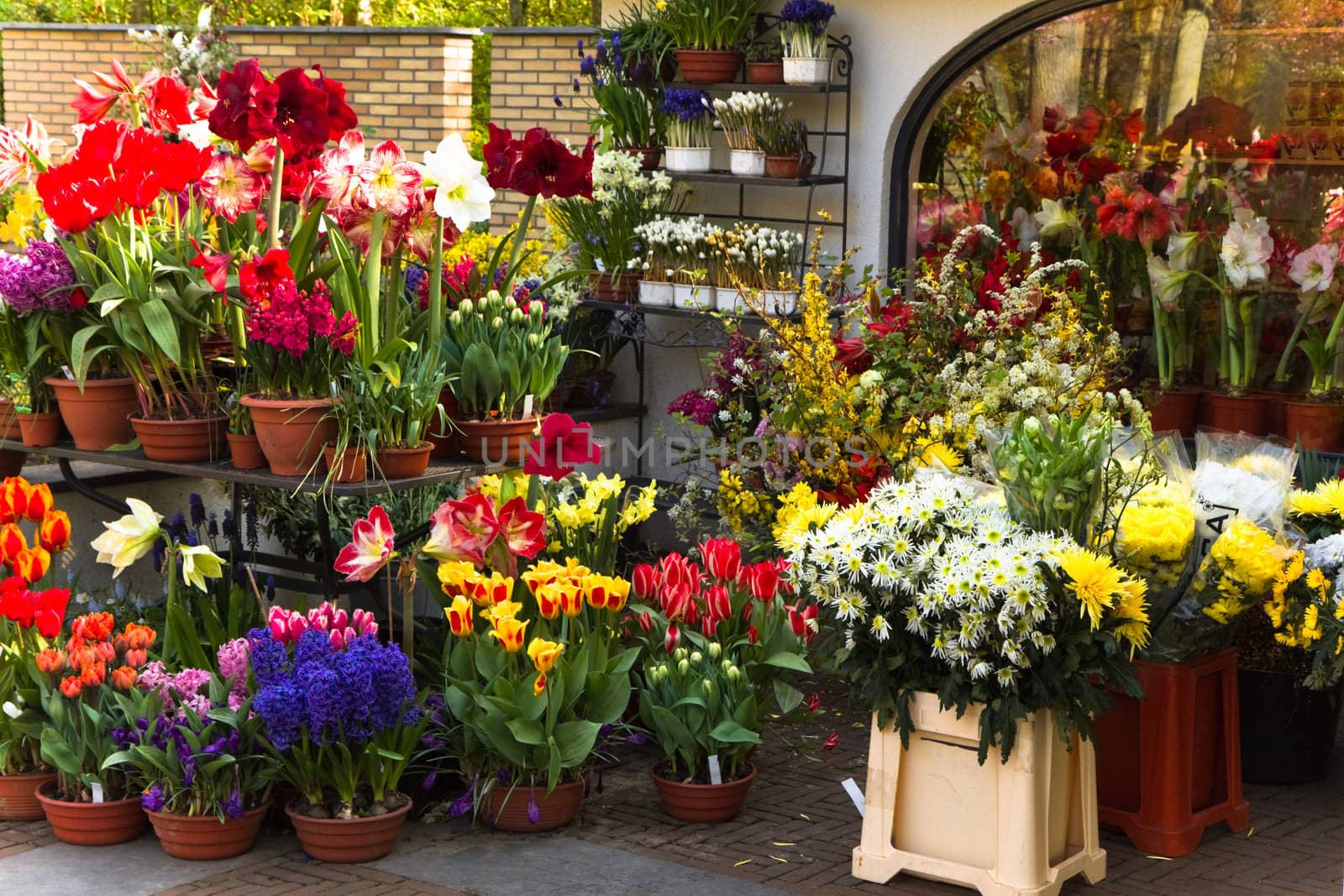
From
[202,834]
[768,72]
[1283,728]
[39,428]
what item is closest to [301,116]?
[39,428]

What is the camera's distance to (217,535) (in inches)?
250

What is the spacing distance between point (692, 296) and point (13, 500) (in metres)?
3.16

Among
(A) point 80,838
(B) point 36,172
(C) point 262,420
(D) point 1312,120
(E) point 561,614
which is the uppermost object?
(D) point 1312,120

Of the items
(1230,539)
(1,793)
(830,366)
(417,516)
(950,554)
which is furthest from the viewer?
(417,516)

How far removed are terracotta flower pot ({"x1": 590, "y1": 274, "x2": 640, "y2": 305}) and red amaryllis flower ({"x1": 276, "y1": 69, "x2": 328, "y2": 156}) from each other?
3.00 metres

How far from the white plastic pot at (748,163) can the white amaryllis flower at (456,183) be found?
8.83 feet

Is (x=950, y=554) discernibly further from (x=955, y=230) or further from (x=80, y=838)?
(x=955, y=230)

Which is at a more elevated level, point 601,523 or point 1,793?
point 601,523

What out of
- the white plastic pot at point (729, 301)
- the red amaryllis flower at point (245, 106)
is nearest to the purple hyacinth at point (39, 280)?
the red amaryllis flower at point (245, 106)

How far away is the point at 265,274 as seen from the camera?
4621 mm

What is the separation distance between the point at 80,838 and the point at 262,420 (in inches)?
48.5

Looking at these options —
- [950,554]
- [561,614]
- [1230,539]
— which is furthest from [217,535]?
[1230,539]

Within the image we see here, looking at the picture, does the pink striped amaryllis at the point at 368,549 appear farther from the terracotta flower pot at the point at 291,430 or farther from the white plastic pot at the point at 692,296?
the white plastic pot at the point at 692,296

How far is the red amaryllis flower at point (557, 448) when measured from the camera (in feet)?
16.6
